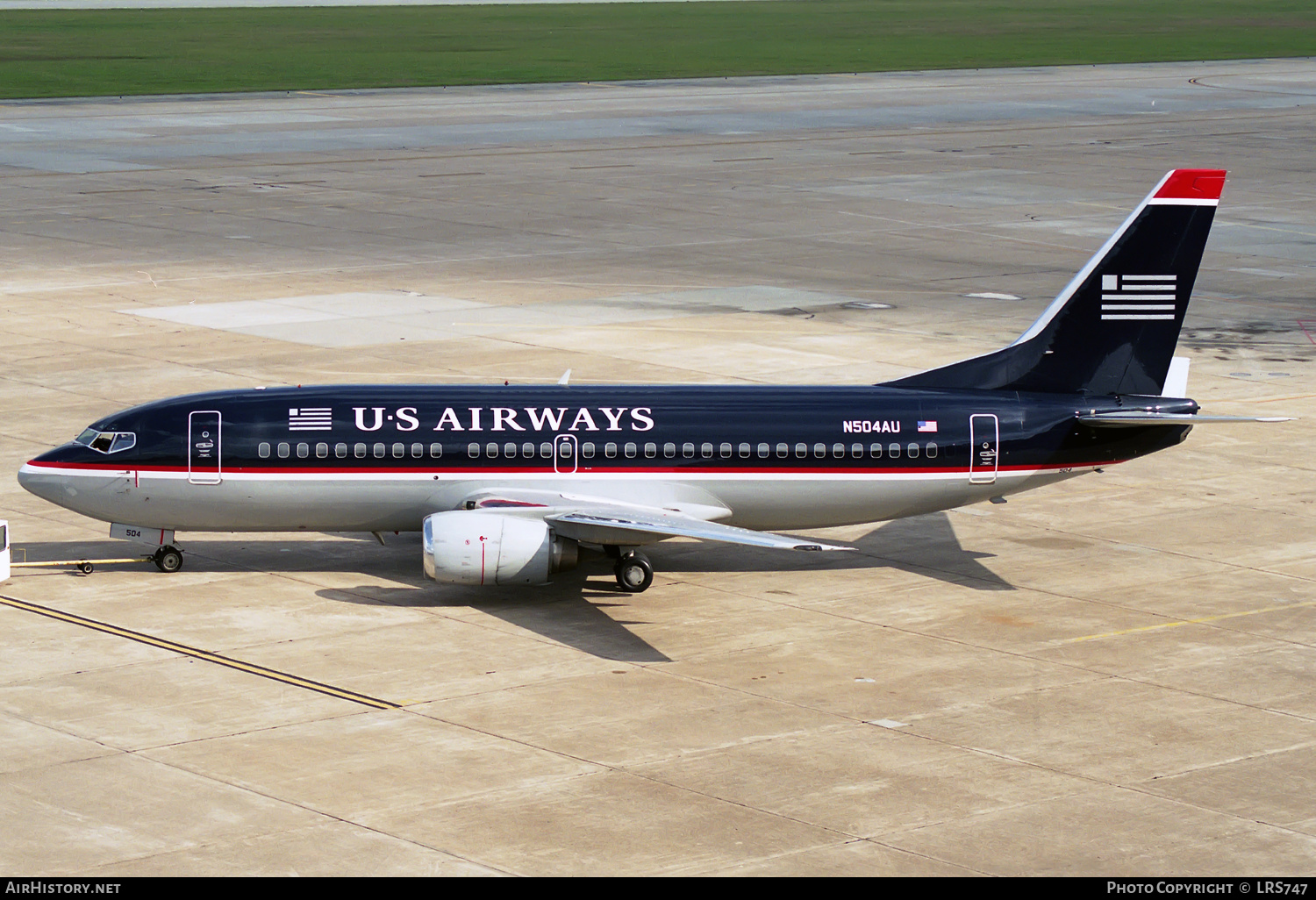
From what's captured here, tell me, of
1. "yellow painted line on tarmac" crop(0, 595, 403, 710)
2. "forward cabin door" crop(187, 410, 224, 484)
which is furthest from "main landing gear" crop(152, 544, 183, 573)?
"yellow painted line on tarmac" crop(0, 595, 403, 710)

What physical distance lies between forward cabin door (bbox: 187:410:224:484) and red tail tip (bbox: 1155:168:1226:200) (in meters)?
19.3

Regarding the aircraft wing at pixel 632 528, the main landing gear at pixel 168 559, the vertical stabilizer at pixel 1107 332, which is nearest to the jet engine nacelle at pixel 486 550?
the aircraft wing at pixel 632 528

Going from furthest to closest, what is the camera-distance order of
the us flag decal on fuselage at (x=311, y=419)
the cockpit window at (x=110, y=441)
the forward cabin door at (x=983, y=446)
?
the forward cabin door at (x=983, y=446), the cockpit window at (x=110, y=441), the us flag decal on fuselage at (x=311, y=419)

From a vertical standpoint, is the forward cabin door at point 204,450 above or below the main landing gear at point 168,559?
above

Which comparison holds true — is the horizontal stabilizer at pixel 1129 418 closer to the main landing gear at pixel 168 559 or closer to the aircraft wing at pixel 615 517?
the aircraft wing at pixel 615 517

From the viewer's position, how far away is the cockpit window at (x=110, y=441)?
36.5 meters

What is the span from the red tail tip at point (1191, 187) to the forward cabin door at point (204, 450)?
19337mm

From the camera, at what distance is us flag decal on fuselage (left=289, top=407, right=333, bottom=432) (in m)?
36.4

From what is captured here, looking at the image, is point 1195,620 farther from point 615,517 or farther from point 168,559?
point 168,559

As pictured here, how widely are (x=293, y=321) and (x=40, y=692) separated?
33.2 meters

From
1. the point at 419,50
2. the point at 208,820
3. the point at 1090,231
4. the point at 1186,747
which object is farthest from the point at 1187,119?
the point at 208,820

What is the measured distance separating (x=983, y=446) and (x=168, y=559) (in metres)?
16.3

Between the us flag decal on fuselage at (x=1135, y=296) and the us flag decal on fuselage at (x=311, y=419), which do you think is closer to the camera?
the us flag decal on fuselage at (x=311, y=419)

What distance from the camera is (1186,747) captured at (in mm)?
28578
